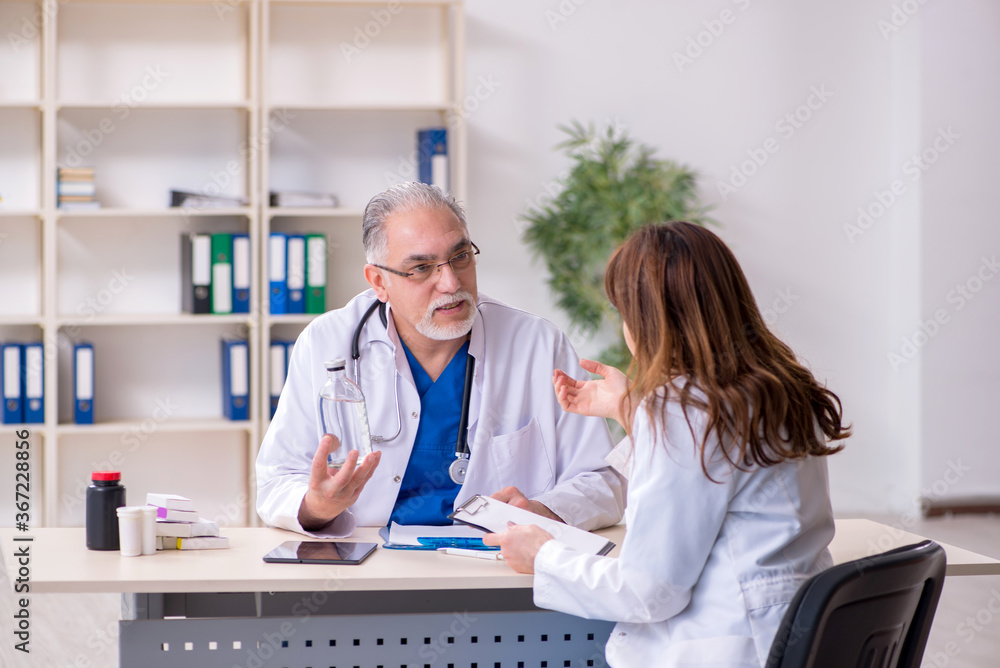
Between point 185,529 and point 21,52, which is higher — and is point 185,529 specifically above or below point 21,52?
below

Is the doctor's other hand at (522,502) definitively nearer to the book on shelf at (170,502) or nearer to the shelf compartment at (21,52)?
the book on shelf at (170,502)

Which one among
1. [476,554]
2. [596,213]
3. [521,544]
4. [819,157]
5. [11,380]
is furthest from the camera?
[819,157]

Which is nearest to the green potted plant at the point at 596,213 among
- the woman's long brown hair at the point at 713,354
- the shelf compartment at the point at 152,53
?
the shelf compartment at the point at 152,53

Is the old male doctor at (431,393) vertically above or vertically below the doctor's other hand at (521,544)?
above

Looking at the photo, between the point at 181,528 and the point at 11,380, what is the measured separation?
246 cm

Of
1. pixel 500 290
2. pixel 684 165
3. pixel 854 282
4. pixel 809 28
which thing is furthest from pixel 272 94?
pixel 854 282

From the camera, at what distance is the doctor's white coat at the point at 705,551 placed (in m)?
1.30

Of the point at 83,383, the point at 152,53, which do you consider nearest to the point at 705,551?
the point at 83,383

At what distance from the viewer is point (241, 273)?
12.5 feet

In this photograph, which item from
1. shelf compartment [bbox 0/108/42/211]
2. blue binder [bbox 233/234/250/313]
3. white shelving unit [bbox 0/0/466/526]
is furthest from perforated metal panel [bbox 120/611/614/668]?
shelf compartment [bbox 0/108/42/211]

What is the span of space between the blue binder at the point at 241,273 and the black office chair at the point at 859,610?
3.02 m

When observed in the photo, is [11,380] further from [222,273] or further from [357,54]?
[357,54]

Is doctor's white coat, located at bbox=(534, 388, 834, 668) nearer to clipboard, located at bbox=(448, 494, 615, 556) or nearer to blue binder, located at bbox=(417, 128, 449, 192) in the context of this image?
clipboard, located at bbox=(448, 494, 615, 556)

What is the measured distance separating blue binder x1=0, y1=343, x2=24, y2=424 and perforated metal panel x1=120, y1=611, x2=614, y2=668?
8.19ft
